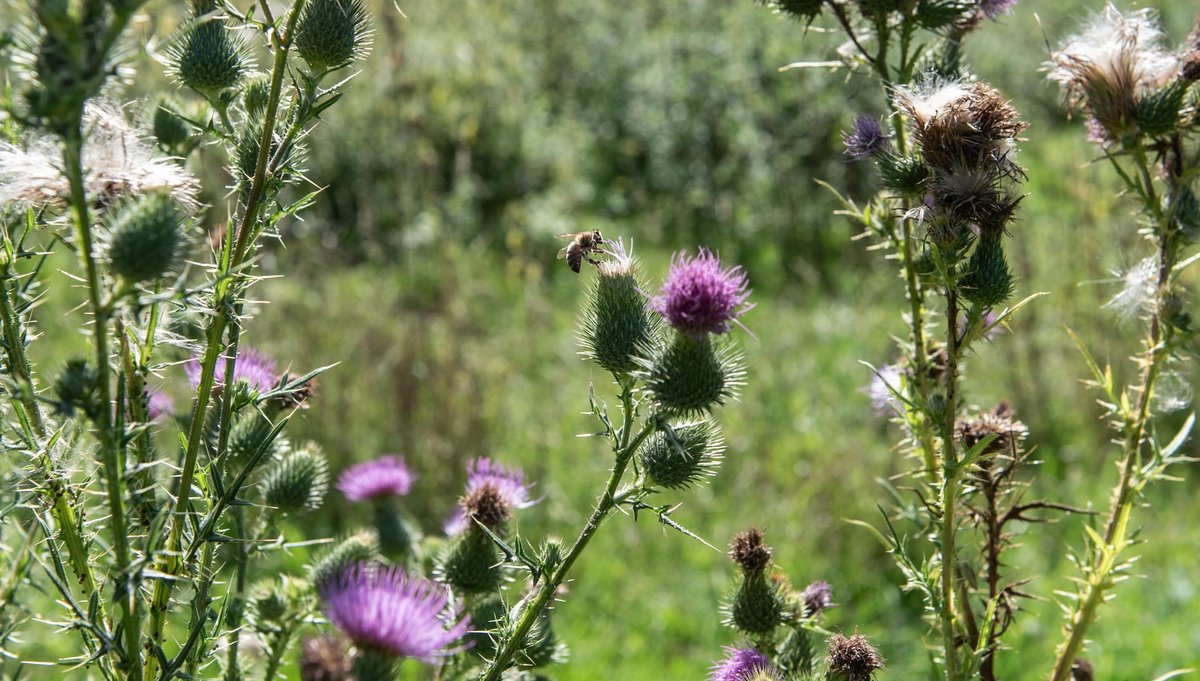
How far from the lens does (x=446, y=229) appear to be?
7535 millimetres

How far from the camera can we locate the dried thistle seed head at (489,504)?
6.22 feet

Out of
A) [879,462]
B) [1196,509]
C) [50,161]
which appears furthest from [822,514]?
[50,161]

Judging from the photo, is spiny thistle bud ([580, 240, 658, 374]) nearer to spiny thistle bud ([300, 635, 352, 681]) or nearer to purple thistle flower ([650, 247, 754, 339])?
purple thistle flower ([650, 247, 754, 339])

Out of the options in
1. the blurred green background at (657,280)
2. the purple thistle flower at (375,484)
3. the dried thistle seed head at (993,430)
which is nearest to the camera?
the dried thistle seed head at (993,430)

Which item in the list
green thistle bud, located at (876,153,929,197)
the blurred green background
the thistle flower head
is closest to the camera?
the thistle flower head

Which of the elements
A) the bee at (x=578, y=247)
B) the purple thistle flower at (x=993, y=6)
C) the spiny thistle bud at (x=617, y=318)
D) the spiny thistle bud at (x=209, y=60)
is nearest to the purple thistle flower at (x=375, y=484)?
the bee at (x=578, y=247)

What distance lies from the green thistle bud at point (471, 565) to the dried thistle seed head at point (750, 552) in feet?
1.30

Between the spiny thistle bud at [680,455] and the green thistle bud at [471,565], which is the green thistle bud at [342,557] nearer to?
the green thistle bud at [471,565]

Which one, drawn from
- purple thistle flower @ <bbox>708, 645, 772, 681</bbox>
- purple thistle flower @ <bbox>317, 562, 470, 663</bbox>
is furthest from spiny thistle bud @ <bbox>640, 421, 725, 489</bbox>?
purple thistle flower @ <bbox>317, 562, 470, 663</bbox>

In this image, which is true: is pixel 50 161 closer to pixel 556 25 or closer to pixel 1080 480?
pixel 1080 480

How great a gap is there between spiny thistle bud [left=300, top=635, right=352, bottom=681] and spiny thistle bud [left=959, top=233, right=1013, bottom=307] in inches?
37.7

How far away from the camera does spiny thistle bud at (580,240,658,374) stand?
1.58 metres

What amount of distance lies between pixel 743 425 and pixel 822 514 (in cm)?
86

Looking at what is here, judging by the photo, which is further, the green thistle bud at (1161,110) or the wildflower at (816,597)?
the wildflower at (816,597)
